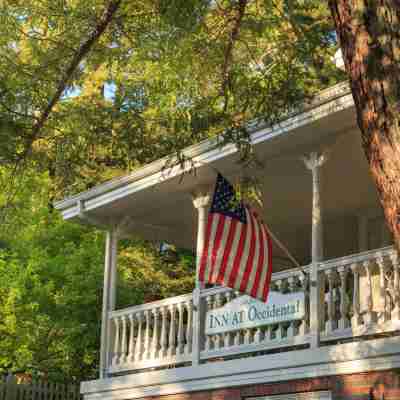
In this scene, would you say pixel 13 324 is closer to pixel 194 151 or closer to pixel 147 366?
pixel 147 366

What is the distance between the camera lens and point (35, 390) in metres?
19.2

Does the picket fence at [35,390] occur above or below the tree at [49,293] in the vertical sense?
below

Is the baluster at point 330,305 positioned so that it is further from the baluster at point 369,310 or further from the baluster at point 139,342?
the baluster at point 139,342

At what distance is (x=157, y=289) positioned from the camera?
24.2 m

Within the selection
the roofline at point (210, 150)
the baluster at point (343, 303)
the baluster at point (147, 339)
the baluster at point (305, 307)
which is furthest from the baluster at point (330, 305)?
the baluster at point (147, 339)

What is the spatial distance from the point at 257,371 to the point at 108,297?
407cm

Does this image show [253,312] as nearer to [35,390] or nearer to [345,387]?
Answer: [345,387]

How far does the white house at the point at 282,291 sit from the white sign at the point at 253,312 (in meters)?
0.02

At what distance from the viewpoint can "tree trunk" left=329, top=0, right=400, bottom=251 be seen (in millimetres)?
5742

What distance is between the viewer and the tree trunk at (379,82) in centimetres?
574

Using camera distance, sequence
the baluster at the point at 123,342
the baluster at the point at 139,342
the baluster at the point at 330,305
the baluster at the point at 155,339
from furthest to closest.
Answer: the baluster at the point at 123,342
the baluster at the point at 139,342
the baluster at the point at 155,339
the baluster at the point at 330,305

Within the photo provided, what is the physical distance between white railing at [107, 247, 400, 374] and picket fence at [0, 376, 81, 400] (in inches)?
142

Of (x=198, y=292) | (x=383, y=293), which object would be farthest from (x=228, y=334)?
(x=383, y=293)

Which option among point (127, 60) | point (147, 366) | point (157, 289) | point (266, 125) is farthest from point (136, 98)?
point (266, 125)
